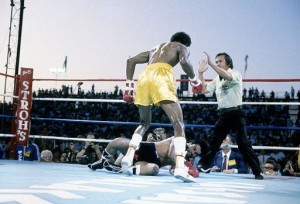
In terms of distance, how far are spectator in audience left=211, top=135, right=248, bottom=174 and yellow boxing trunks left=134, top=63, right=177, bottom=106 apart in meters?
1.44

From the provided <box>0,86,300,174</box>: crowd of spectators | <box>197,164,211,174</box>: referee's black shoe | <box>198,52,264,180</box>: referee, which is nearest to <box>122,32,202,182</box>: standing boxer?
<box>198,52,264,180</box>: referee

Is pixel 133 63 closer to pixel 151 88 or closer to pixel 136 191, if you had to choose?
pixel 151 88

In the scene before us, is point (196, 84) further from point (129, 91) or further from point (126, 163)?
point (126, 163)

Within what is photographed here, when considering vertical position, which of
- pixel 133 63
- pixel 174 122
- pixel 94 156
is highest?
pixel 133 63

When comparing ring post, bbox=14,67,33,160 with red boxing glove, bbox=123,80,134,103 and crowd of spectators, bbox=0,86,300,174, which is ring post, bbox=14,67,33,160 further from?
crowd of spectators, bbox=0,86,300,174

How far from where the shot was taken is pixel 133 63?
3104mm

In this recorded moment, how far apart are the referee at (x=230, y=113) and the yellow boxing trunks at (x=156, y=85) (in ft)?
1.54

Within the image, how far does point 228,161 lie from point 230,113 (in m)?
1.08

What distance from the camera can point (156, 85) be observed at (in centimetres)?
278

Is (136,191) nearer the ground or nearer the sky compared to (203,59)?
nearer the ground

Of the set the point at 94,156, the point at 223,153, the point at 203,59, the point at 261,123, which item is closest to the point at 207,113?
the point at 261,123

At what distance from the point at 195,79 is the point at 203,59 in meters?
0.36

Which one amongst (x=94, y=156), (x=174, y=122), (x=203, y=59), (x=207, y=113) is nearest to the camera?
(x=174, y=122)

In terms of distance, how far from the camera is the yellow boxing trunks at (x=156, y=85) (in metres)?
2.75
